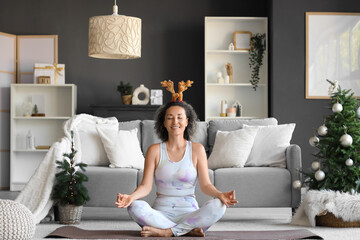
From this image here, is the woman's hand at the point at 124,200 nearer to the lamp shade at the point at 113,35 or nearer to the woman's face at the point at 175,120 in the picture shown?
the woman's face at the point at 175,120

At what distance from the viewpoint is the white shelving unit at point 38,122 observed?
825cm

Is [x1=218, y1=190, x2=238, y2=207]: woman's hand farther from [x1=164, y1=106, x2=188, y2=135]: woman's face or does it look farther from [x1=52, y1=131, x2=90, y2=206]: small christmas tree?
[x1=52, y1=131, x2=90, y2=206]: small christmas tree

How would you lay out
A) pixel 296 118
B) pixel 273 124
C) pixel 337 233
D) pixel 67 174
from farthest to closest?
pixel 296 118
pixel 273 124
pixel 67 174
pixel 337 233

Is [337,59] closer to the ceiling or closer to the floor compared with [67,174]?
closer to the ceiling

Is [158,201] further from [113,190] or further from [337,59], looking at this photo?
[337,59]

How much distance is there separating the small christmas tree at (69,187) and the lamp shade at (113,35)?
0.94 m

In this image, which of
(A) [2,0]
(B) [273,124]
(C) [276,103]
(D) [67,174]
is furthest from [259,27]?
(D) [67,174]

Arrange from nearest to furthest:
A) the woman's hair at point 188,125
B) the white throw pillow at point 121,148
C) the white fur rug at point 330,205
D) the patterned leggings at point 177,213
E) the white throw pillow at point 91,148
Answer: the patterned leggings at point 177,213 → the woman's hair at point 188,125 → the white fur rug at point 330,205 → the white throw pillow at point 121,148 → the white throw pillow at point 91,148

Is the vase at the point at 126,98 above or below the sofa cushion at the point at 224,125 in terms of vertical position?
above

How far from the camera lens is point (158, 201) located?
369cm

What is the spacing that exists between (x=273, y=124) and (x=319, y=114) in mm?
2196

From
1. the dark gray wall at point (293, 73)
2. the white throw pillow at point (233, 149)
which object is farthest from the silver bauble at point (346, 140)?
the dark gray wall at point (293, 73)

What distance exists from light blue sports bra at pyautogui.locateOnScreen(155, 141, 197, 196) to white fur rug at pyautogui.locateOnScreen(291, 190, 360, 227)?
48.9 inches

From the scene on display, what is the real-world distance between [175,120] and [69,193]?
55.9 inches
